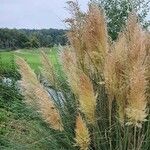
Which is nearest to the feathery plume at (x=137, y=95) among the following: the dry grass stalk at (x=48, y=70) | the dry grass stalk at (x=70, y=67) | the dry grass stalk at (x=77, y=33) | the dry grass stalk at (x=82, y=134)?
the dry grass stalk at (x=82, y=134)

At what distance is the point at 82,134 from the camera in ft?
11.7

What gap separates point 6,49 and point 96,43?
3.36 m

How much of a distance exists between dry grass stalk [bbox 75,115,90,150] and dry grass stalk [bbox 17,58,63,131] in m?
0.21

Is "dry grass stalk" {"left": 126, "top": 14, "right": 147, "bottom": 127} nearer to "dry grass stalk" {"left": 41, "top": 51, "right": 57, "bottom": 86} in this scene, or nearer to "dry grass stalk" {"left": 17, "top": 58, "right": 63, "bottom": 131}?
"dry grass stalk" {"left": 17, "top": 58, "right": 63, "bottom": 131}

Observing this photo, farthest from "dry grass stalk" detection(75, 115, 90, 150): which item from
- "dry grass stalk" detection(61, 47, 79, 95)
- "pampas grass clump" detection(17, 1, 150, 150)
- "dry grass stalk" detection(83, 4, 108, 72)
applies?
"dry grass stalk" detection(83, 4, 108, 72)

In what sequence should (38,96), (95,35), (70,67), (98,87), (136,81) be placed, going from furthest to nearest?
(98,87) → (70,67) → (95,35) → (38,96) → (136,81)

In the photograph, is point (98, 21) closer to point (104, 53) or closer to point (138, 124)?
point (104, 53)

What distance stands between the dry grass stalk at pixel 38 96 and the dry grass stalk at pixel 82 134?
21cm

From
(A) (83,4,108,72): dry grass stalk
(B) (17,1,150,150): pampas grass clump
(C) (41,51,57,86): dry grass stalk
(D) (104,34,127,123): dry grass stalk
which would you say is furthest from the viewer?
(C) (41,51,57,86): dry grass stalk

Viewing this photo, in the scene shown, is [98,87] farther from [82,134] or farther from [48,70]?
[82,134]

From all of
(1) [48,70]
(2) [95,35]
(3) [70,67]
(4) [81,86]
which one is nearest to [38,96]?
(4) [81,86]

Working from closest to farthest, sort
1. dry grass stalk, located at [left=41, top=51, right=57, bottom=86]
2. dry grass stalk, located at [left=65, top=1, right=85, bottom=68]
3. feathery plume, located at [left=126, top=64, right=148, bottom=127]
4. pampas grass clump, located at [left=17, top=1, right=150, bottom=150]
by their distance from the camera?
1. feathery plume, located at [left=126, top=64, right=148, bottom=127]
2. pampas grass clump, located at [left=17, top=1, right=150, bottom=150]
3. dry grass stalk, located at [left=65, top=1, right=85, bottom=68]
4. dry grass stalk, located at [left=41, top=51, right=57, bottom=86]

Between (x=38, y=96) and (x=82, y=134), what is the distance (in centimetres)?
38

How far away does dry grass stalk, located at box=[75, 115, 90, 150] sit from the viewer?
138 inches
